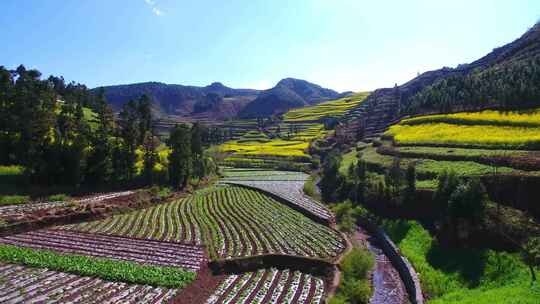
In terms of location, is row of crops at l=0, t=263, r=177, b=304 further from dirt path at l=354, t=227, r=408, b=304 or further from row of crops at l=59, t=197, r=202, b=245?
dirt path at l=354, t=227, r=408, b=304

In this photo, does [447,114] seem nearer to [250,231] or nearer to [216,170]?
[216,170]

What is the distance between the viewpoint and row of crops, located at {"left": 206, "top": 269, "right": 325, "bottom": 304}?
26.0 metres

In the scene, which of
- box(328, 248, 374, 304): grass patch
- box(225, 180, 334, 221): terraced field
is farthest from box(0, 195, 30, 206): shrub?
box(328, 248, 374, 304): grass patch

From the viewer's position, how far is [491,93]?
82562 millimetres

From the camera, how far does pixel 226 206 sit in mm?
56844

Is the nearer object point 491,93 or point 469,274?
point 469,274

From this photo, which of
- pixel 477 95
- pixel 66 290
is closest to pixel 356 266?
pixel 66 290

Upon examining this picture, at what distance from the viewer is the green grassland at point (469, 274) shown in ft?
78.0

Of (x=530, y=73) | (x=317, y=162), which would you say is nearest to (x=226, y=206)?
(x=317, y=162)

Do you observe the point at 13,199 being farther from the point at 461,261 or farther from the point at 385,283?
the point at 461,261

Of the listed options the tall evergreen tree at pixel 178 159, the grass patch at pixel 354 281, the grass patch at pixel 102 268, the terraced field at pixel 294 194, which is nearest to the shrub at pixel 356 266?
the grass patch at pixel 354 281

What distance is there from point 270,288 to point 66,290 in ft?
43.5

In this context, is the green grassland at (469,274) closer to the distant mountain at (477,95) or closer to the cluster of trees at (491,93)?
the cluster of trees at (491,93)

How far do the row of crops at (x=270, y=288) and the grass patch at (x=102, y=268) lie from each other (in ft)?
9.87
